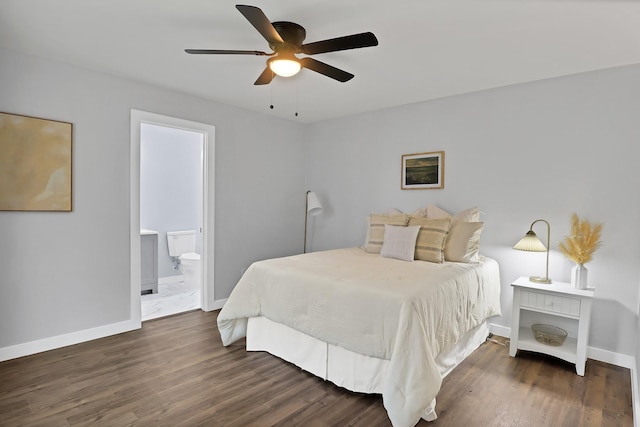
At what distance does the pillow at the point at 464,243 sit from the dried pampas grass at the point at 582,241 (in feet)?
2.35

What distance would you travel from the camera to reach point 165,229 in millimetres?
5535

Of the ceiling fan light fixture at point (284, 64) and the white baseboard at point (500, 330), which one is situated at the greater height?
the ceiling fan light fixture at point (284, 64)

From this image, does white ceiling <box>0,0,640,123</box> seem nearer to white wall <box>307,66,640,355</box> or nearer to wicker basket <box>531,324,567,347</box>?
white wall <box>307,66,640,355</box>

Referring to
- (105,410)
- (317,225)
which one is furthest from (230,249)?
(105,410)

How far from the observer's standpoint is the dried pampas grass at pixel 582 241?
9.37 feet

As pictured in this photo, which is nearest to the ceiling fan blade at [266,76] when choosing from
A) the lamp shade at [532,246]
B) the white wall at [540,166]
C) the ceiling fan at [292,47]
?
the ceiling fan at [292,47]

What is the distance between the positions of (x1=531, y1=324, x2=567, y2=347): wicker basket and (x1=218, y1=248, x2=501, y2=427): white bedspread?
0.37m

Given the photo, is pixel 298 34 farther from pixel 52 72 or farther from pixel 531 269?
pixel 531 269

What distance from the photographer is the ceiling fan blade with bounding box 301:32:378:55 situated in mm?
1941

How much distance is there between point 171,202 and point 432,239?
4232 mm

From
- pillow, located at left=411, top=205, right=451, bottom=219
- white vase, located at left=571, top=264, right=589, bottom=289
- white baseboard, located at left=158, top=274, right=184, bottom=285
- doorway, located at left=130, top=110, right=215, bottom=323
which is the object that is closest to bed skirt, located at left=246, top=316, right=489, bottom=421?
white vase, located at left=571, top=264, right=589, bottom=289

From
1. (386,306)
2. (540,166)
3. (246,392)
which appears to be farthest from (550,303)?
(246,392)

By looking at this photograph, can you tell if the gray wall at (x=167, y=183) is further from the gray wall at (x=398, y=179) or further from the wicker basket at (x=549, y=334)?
the wicker basket at (x=549, y=334)

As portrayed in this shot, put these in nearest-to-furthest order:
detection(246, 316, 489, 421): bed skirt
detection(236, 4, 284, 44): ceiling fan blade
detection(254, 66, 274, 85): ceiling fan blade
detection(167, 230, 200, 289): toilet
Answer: detection(236, 4, 284, 44): ceiling fan blade, detection(246, 316, 489, 421): bed skirt, detection(254, 66, 274, 85): ceiling fan blade, detection(167, 230, 200, 289): toilet
